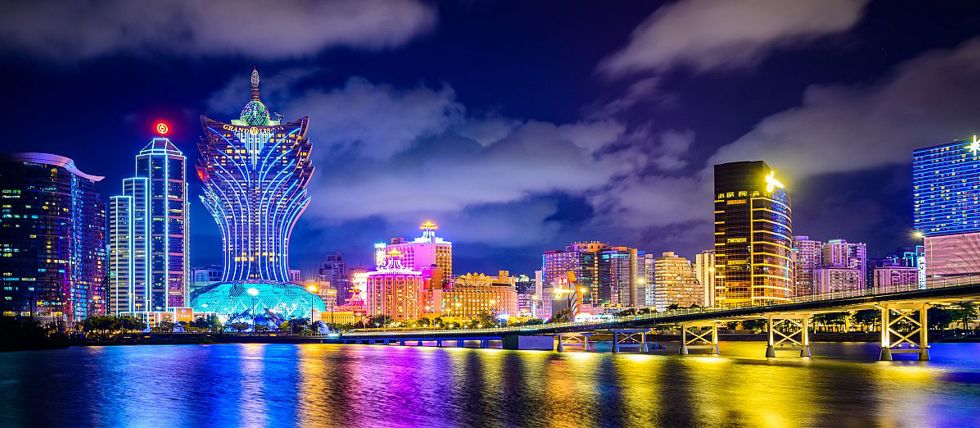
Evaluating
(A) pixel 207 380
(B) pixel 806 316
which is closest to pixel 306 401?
(A) pixel 207 380

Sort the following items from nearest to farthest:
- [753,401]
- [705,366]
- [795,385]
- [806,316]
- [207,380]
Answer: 1. [753,401]
2. [795,385]
3. [207,380]
4. [705,366]
5. [806,316]

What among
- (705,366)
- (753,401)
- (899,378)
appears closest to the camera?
(753,401)

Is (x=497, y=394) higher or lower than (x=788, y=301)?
lower

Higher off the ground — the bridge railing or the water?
the bridge railing

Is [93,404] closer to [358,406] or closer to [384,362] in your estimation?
[358,406]

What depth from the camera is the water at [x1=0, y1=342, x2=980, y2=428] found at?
Result: 218 ft

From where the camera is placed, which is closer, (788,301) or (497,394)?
(497,394)

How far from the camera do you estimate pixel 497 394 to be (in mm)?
84875

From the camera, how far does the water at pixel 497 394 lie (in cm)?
6650

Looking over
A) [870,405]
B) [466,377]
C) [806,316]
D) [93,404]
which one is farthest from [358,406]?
[806,316]

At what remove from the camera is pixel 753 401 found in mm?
74938

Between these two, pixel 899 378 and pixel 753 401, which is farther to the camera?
pixel 899 378

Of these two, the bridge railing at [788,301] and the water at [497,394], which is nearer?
the water at [497,394]

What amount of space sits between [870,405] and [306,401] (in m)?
46.4
